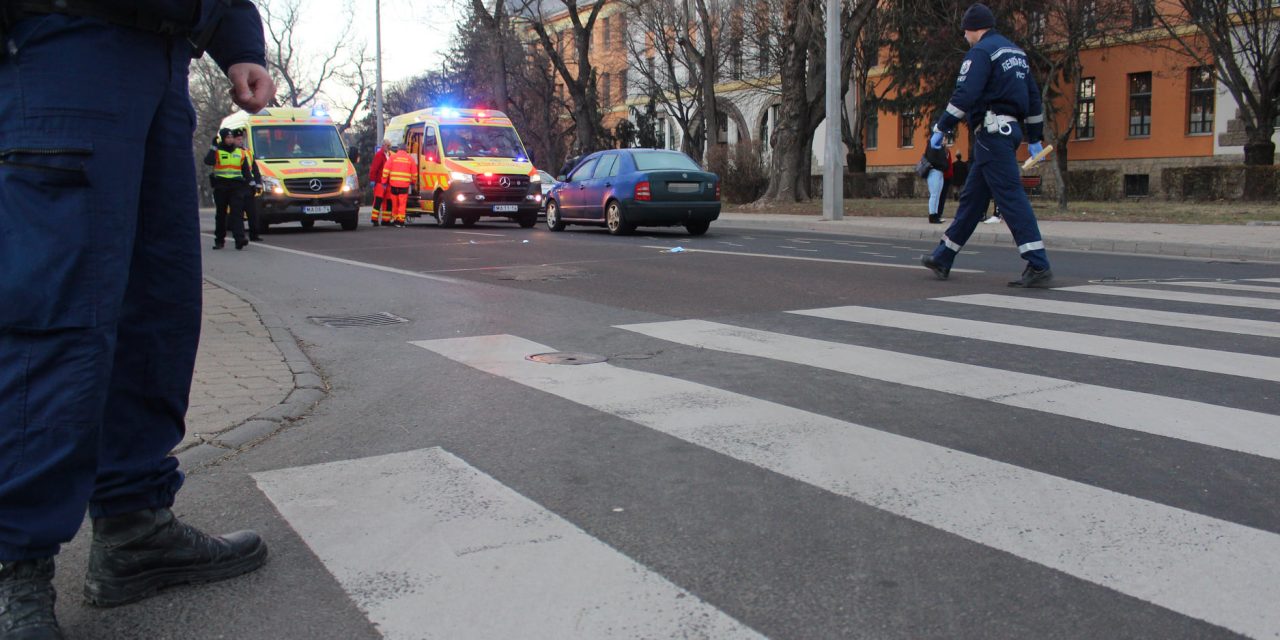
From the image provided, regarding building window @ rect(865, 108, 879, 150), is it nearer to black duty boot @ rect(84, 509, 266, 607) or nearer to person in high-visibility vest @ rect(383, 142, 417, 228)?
person in high-visibility vest @ rect(383, 142, 417, 228)

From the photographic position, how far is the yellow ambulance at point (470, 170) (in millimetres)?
23172

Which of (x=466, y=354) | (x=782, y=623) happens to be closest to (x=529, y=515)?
(x=782, y=623)

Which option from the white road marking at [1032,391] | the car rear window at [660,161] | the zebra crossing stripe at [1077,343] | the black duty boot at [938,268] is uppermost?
the car rear window at [660,161]

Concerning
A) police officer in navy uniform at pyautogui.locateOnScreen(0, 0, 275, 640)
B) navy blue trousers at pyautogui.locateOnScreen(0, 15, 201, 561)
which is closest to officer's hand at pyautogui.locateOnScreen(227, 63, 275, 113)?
police officer in navy uniform at pyautogui.locateOnScreen(0, 0, 275, 640)

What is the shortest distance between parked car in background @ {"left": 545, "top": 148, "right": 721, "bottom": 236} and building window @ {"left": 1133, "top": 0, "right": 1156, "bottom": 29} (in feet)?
64.8

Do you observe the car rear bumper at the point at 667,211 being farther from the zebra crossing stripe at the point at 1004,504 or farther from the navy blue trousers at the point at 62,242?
the navy blue trousers at the point at 62,242

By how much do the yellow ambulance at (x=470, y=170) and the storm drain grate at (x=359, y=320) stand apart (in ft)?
48.8

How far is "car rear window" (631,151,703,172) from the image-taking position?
62.8ft

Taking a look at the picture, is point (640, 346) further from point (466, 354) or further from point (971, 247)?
point (971, 247)

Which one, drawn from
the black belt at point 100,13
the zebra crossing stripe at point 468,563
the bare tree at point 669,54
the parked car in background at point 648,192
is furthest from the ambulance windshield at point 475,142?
the black belt at point 100,13

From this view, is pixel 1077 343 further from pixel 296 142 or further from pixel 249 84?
pixel 296 142

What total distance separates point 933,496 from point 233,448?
265 centimetres

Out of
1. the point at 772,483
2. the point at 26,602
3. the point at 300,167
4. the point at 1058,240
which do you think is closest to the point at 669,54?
the point at 300,167

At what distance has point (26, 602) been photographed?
2.36m
